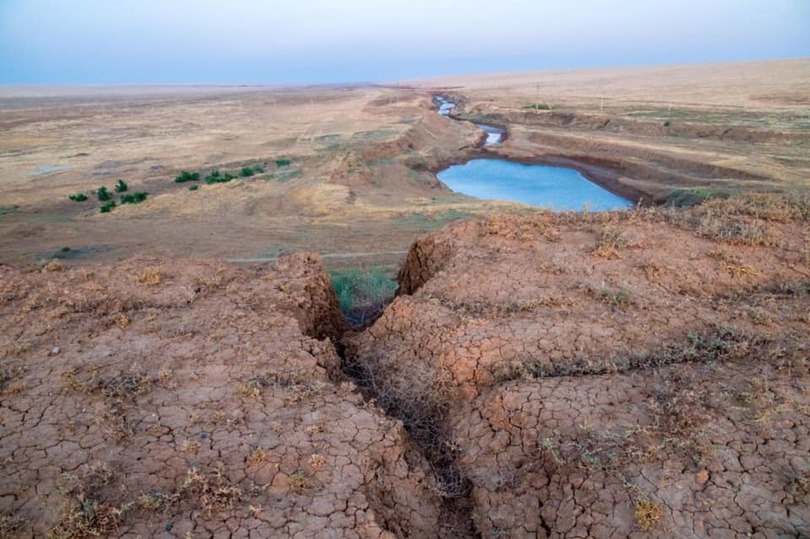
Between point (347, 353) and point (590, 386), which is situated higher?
point (590, 386)

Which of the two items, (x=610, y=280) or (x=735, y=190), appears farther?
(x=735, y=190)

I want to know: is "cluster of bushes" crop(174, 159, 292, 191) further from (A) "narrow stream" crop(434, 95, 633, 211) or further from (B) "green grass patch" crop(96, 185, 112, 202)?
(A) "narrow stream" crop(434, 95, 633, 211)

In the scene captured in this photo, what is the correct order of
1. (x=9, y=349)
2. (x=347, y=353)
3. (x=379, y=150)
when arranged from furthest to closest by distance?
1. (x=379, y=150)
2. (x=347, y=353)
3. (x=9, y=349)

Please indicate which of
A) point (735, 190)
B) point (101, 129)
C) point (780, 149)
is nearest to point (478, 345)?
point (735, 190)

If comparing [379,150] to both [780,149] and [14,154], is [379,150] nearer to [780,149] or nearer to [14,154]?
[780,149]

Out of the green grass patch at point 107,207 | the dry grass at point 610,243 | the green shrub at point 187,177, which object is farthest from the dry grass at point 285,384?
the green shrub at point 187,177

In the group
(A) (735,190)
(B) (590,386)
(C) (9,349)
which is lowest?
(A) (735,190)

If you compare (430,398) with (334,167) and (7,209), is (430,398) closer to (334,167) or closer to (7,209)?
(334,167)
